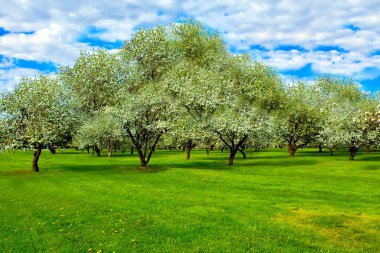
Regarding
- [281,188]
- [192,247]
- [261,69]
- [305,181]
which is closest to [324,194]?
[281,188]

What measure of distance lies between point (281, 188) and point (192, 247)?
20.7 m

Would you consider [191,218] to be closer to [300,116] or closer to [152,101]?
[152,101]

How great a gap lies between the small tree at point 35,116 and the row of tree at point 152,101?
0.14 meters

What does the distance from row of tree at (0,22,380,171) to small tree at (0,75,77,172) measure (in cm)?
14

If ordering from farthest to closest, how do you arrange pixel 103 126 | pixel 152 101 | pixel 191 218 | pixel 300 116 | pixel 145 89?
pixel 300 116 → pixel 103 126 → pixel 145 89 → pixel 152 101 → pixel 191 218

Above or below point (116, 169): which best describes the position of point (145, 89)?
above

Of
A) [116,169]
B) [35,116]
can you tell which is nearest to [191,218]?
[116,169]

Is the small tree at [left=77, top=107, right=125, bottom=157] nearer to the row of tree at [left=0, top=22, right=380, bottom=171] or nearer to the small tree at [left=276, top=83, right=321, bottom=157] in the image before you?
the row of tree at [left=0, top=22, right=380, bottom=171]

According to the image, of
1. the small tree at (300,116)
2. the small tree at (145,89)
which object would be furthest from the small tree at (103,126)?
the small tree at (300,116)

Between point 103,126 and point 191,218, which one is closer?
point 191,218

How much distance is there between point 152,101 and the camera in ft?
173

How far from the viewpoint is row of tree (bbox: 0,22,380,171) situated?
52.8 meters

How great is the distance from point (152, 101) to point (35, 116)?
58.4 ft

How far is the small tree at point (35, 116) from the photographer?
169 ft
